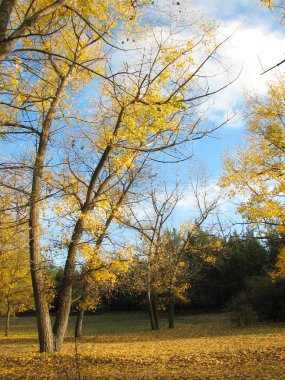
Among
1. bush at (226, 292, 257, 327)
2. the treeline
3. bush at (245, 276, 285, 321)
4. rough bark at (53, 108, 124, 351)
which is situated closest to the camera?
rough bark at (53, 108, 124, 351)

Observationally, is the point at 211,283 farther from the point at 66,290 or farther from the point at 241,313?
the point at 66,290

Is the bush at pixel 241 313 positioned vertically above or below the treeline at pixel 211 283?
below

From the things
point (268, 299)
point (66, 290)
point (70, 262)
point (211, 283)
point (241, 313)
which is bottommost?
point (241, 313)

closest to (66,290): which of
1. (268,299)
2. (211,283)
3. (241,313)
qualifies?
(241,313)

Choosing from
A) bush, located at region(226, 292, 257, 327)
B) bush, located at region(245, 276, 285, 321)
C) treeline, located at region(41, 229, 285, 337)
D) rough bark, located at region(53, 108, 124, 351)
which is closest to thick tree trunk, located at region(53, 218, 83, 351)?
rough bark, located at region(53, 108, 124, 351)

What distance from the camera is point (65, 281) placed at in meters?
9.28

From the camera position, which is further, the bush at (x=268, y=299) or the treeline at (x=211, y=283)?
the bush at (x=268, y=299)

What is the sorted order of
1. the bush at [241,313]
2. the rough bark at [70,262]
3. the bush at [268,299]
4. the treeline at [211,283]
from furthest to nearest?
the bush at [268,299] < the bush at [241,313] < the treeline at [211,283] < the rough bark at [70,262]

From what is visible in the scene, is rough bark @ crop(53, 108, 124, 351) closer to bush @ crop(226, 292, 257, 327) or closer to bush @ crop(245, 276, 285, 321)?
bush @ crop(226, 292, 257, 327)

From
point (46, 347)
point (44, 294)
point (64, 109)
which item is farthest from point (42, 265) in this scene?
point (64, 109)

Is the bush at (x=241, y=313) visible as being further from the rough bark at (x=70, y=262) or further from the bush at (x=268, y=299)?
the rough bark at (x=70, y=262)

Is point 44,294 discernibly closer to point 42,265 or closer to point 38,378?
point 42,265

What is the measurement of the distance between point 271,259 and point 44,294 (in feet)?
100

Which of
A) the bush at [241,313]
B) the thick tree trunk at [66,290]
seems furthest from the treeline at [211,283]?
the thick tree trunk at [66,290]
